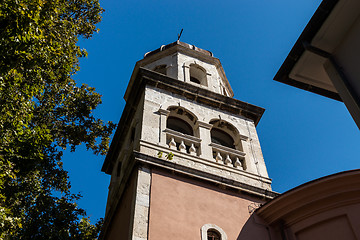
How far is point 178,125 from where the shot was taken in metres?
14.6

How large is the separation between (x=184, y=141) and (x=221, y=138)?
7.15 feet

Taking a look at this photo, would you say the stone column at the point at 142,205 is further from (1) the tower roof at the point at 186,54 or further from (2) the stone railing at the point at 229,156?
(1) the tower roof at the point at 186,54

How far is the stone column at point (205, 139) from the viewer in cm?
1306

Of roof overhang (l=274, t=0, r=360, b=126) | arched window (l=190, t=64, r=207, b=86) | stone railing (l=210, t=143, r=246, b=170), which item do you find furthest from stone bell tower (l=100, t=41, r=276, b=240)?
roof overhang (l=274, t=0, r=360, b=126)

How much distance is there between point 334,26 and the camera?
5.60m

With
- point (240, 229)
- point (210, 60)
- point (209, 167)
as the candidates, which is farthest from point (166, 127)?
point (210, 60)

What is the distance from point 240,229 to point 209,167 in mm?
2376

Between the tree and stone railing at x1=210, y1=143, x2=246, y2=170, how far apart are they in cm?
547

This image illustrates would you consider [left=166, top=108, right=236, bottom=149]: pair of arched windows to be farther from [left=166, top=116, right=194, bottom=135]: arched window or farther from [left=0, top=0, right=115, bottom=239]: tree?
[left=0, top=0, right=115, bottom=239]: tree

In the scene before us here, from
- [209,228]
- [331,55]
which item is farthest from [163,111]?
[331,55]

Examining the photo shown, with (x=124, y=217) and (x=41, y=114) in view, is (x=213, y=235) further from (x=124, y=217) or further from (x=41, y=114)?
(x=41, y=114)

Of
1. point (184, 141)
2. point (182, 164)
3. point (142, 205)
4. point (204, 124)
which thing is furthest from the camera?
point (204, 124)

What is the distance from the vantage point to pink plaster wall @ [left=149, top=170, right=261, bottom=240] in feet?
32.9

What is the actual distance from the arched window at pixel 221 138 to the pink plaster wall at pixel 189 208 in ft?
10.3
